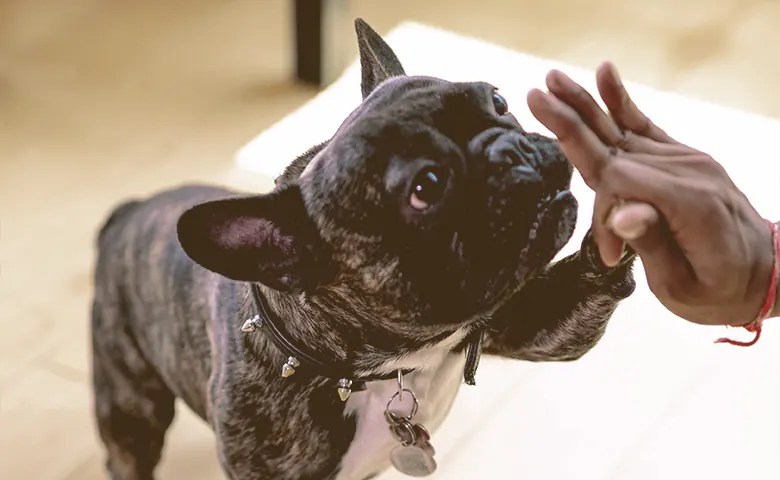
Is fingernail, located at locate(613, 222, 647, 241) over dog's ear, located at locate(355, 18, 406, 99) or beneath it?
over

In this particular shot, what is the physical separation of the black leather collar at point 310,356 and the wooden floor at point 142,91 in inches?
32.2

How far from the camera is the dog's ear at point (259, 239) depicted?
41.7 inches

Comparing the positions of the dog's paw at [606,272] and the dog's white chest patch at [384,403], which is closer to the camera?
the dog's paw at [606,272]

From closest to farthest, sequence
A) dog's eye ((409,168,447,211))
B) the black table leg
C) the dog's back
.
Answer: dog's eye ((409,168,447,211)) → the dog's back → the black table leg

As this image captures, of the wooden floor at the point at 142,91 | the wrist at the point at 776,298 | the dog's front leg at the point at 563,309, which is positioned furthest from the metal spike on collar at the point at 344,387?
the wooden floor at the point at 142,91

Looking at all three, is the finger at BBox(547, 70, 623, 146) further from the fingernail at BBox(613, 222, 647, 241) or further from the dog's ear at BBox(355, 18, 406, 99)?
the dog's ear at BBox(355, 18, 406, 99)

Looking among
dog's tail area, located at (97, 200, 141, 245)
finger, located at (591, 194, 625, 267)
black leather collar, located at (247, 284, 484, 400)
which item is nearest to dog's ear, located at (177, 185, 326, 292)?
black leather collar, located at (247, 284, 484, 400)

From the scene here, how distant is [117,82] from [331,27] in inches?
27.6

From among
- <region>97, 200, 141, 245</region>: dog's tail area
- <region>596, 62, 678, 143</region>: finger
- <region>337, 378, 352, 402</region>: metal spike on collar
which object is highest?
<region>596, 62, 678, 143</region>: finger

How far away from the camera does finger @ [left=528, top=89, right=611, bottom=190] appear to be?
2.96 feet

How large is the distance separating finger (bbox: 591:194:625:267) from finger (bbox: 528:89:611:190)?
0.9 inches

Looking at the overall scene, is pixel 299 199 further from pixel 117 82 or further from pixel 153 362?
pixel 117 82

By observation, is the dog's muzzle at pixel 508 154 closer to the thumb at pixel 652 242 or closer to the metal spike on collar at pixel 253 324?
the thumb at pixel 652 242

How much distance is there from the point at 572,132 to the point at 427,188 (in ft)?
0.61
